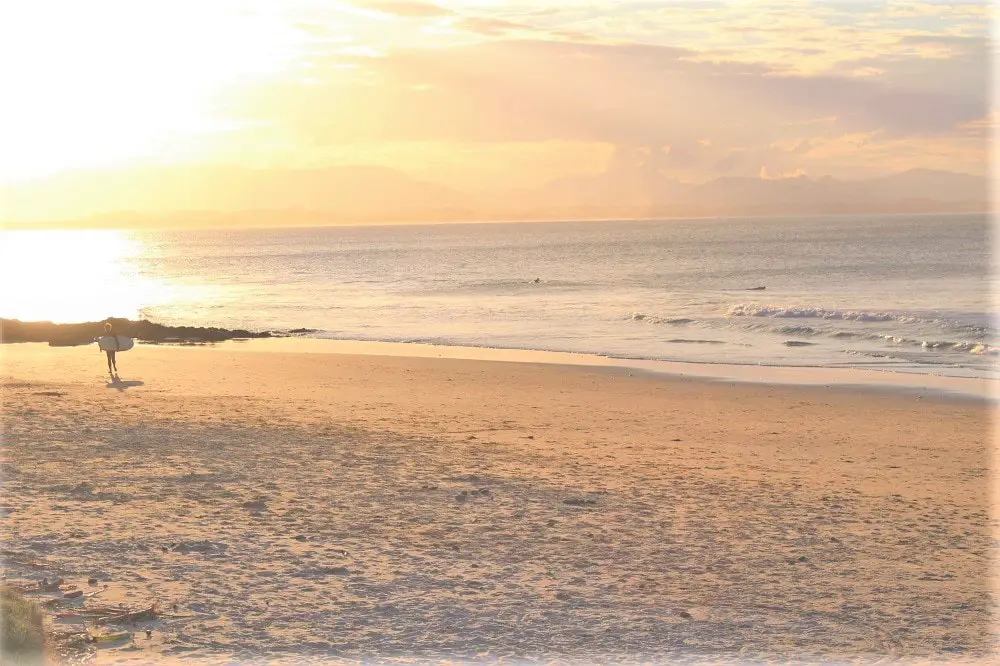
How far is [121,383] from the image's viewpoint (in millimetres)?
21734

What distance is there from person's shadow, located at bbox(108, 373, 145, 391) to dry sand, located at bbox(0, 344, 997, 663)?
2.54 metres

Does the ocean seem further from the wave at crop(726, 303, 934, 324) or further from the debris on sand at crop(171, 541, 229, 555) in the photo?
the debris on sand at crop(171, 541, 229, 555)

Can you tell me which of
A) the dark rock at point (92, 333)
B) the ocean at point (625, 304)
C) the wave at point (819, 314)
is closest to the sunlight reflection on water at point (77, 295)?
the ocean at point (625, 304)

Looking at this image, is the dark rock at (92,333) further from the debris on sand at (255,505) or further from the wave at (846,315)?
the debris on sand at (255,505)

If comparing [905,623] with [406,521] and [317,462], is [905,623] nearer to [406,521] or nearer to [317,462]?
[406,521]

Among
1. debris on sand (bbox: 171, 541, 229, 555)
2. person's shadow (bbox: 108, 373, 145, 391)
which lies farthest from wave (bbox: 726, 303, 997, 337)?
debris on sand (bbox: 171, 541, 229, 555)

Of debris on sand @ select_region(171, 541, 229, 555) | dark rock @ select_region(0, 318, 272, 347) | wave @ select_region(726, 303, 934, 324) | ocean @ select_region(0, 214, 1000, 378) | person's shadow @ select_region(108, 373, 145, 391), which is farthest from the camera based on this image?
wave @ select_region(726, 303, 934, 324)

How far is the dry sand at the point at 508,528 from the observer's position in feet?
23.4

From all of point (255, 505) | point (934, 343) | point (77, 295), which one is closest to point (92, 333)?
point (255, 505)

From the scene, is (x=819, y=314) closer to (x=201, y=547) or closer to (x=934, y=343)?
(x=934, y=343)

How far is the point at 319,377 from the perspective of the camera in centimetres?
2433

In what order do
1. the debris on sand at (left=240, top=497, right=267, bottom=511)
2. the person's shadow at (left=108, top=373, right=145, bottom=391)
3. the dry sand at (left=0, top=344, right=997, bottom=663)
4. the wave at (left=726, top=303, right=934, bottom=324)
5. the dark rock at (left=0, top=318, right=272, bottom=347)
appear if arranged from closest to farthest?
the dry sand at (left=0, top=344, right=997, bottom=663) → the debris on sand at (left=240, top=497, right=267, bottom=511) → the person's shadow at (left=108, top=373, right=145, bottom=391) → the dark rock at (left=0, top=318, right=272, bottom=347) → the wave at (left=726, top=303, right=934, bottom=324)

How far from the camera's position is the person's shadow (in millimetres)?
21016

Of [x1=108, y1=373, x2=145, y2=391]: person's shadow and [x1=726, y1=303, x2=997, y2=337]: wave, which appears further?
[x1=726, y1=303, x2=997, y2=337]: wave
